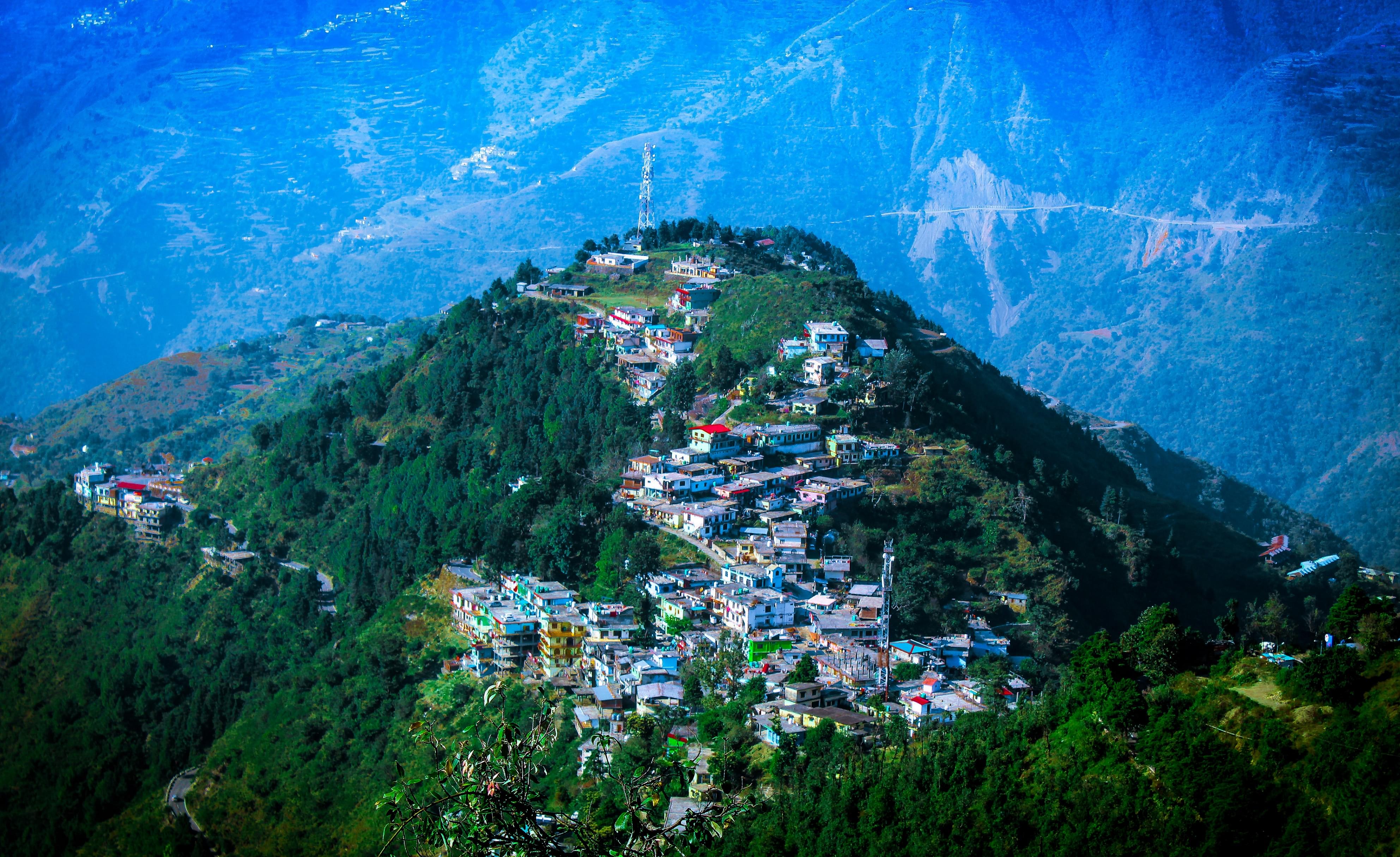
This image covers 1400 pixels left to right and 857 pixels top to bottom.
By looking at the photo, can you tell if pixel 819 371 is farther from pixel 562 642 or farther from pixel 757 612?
pixel 562 642

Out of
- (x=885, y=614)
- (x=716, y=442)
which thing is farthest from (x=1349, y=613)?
(x=716, y=442)

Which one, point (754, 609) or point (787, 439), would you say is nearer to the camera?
point (754, 609)

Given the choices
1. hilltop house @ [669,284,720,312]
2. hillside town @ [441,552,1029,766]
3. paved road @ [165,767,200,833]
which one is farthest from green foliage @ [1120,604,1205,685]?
hilltop house @ [669,284,720,312]

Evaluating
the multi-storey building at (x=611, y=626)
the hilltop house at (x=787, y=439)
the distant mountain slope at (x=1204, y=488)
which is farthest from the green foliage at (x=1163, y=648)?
the distant mountain slope at (x=1204, y=488)

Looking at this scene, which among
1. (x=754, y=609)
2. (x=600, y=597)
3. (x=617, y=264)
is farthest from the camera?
(x=617, y=264)

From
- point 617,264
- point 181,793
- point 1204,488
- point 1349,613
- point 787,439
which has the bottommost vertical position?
point 181,793

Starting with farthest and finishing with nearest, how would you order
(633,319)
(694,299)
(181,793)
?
(694,299) < (633,319) < (181,793)

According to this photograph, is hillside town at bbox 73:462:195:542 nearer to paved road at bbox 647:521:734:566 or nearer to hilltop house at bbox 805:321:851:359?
paved road at bbox 647:521:734:566
